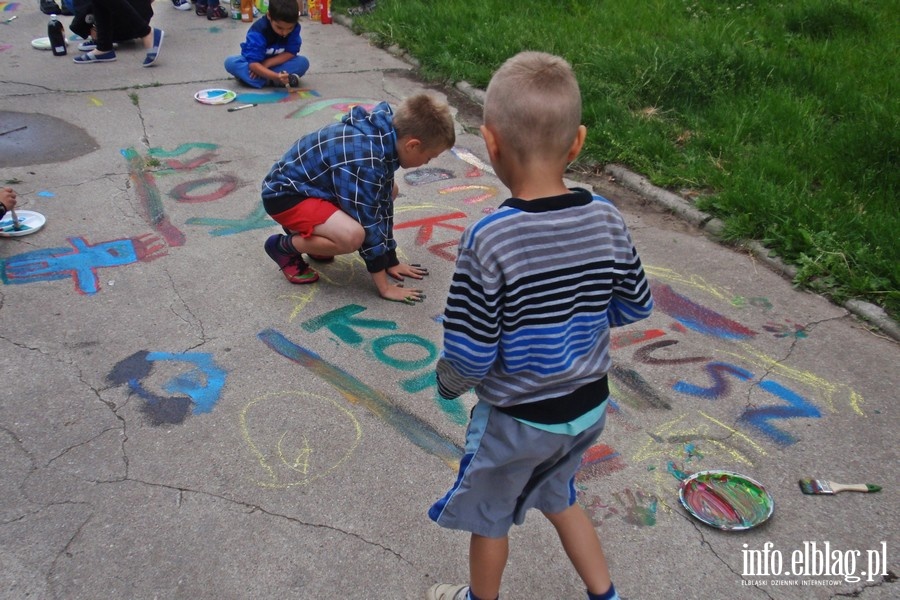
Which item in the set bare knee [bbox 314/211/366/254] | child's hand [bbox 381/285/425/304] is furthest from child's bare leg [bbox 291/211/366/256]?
child's hand [bbox 381/285/425/304]

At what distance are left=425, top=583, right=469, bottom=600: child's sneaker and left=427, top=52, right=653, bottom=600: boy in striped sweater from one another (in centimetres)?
28

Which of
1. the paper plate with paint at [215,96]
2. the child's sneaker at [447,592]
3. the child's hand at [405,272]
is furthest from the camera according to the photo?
the paper plate with paint at [215,96]

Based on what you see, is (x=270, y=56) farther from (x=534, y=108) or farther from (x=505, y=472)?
(x=505, y=472)

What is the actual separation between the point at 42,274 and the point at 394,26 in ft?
17.2

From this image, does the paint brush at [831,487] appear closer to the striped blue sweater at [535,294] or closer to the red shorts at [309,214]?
the striped blue sweater at [535,294]

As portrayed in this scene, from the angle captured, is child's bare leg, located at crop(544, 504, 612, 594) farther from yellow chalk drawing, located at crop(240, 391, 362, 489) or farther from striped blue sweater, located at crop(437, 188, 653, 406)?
yellow chalk drawing, located at crop(240, 391, 362, 489)

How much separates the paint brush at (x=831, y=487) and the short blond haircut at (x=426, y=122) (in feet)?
6.11

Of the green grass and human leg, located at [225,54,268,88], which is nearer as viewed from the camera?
the green grass

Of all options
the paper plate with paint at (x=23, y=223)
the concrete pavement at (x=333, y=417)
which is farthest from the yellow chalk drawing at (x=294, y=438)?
the paper plate with paint at (x=23, y=223)

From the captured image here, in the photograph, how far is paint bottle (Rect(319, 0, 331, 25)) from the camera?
880cm

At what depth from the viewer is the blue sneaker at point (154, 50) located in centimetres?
700

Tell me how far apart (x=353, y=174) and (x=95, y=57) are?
5.15 m

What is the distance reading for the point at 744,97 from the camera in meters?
5.45

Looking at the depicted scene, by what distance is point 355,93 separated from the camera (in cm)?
642
